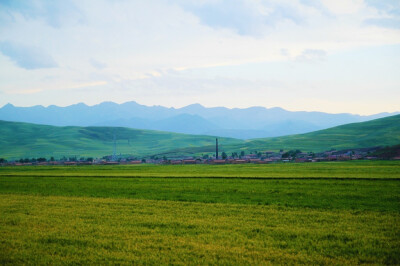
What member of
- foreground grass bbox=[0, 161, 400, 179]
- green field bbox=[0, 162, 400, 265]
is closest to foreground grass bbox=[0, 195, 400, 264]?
green field bbox=[0, 162, 400, 265]

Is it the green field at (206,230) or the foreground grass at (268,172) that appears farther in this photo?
the foreground grass at (268,172)

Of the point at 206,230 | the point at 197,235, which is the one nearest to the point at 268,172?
the point at 206,230

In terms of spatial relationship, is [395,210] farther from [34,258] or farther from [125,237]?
[34,258]

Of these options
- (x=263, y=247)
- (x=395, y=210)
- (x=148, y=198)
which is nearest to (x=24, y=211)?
Result: (x=148, y=198)

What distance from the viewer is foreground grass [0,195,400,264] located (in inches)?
526

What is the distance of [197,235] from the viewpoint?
16.4 m

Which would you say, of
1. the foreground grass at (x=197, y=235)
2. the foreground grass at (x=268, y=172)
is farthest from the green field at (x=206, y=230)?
the foreground grass at (x=268, y=172)

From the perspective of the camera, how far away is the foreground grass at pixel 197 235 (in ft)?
43.9

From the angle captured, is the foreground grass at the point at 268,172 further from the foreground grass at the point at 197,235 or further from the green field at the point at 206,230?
the foreground grass at the point at 197,235

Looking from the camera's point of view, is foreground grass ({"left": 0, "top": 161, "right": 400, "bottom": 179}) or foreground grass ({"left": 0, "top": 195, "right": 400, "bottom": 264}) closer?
foreground grass ({"left": 0, "top": 195, "right": 400, "bottom": 264})

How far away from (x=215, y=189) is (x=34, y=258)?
22921 mm

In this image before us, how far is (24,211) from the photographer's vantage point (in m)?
23.5

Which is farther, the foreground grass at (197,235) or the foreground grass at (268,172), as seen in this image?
the foreground grass at (268,172)

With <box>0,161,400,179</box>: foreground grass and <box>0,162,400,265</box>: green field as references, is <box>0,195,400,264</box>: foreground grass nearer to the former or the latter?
<box>0,162,400,265</box>: green field
